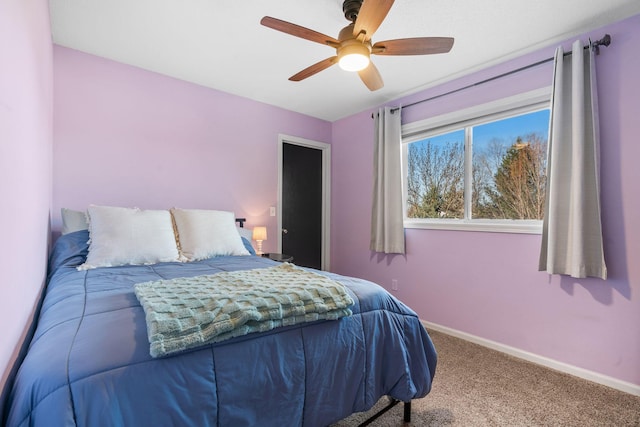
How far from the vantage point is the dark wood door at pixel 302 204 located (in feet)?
12.4

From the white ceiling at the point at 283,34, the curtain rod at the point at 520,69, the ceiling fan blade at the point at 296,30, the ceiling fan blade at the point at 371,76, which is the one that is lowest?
the ceiling fan blade at the point at 371,76

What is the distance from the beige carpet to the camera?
1602 millimetres

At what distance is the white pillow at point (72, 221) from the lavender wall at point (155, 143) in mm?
234

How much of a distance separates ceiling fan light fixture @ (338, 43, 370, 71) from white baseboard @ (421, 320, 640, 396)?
240 cm

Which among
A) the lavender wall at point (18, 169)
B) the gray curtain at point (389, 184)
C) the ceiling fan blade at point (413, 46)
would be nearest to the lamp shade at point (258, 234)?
the gray curtain at point (389, 184)

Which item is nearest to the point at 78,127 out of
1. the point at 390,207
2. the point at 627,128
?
the point at 390,207

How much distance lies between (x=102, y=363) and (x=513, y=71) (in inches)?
121

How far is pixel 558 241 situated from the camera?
2117 millimetres

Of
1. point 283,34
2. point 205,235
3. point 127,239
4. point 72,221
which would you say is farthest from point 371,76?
point 72,221

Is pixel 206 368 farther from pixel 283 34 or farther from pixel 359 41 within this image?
pixel 283 34

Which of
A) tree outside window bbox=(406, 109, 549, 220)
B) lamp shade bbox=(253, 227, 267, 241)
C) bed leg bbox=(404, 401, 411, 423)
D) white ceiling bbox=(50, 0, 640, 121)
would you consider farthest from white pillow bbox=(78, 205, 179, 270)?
tree outside window bbox=(406, 109, 549, 220)

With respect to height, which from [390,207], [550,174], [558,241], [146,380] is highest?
[550,174]

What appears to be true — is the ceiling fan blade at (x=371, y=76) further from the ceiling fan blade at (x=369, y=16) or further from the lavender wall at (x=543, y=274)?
the lavender wall at (x=543, y=274)

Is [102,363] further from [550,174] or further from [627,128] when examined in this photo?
[627,128]
